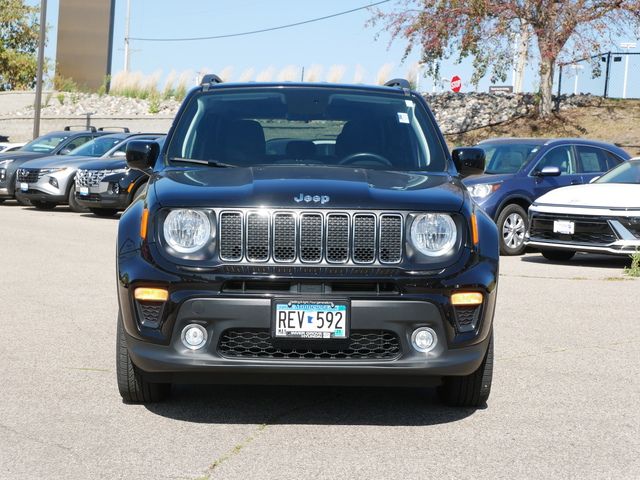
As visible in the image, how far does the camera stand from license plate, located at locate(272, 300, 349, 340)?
5.46m

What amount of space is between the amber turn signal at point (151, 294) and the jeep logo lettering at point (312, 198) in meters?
0.78

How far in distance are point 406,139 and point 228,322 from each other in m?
2.06

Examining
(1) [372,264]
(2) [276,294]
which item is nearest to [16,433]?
(2) [276,294]

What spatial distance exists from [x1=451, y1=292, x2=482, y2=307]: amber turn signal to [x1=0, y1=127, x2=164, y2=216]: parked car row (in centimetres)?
1361

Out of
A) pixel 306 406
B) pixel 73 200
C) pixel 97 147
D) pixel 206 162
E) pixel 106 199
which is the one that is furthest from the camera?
pixel 97 147

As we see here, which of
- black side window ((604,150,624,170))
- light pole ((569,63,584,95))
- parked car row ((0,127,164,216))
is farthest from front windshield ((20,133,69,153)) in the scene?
light pole ((569,63,584,95))

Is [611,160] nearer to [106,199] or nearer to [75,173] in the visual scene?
[106,199]

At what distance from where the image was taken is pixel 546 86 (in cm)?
3522

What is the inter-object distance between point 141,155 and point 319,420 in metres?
1.99

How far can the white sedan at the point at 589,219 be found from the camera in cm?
1414

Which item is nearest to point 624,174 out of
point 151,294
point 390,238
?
point 390,238

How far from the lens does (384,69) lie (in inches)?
→ 1791

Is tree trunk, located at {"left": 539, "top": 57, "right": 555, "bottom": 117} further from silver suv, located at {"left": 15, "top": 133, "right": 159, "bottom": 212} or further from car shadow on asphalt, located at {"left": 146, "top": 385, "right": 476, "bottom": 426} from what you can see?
car shadow on asphalt, located at {"left": 146, "top": 385, "right": 476, "bottom": 426}

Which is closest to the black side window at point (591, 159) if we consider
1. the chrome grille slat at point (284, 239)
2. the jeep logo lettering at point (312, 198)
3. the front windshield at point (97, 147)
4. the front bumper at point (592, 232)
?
the front bumper at point (592, 232)
